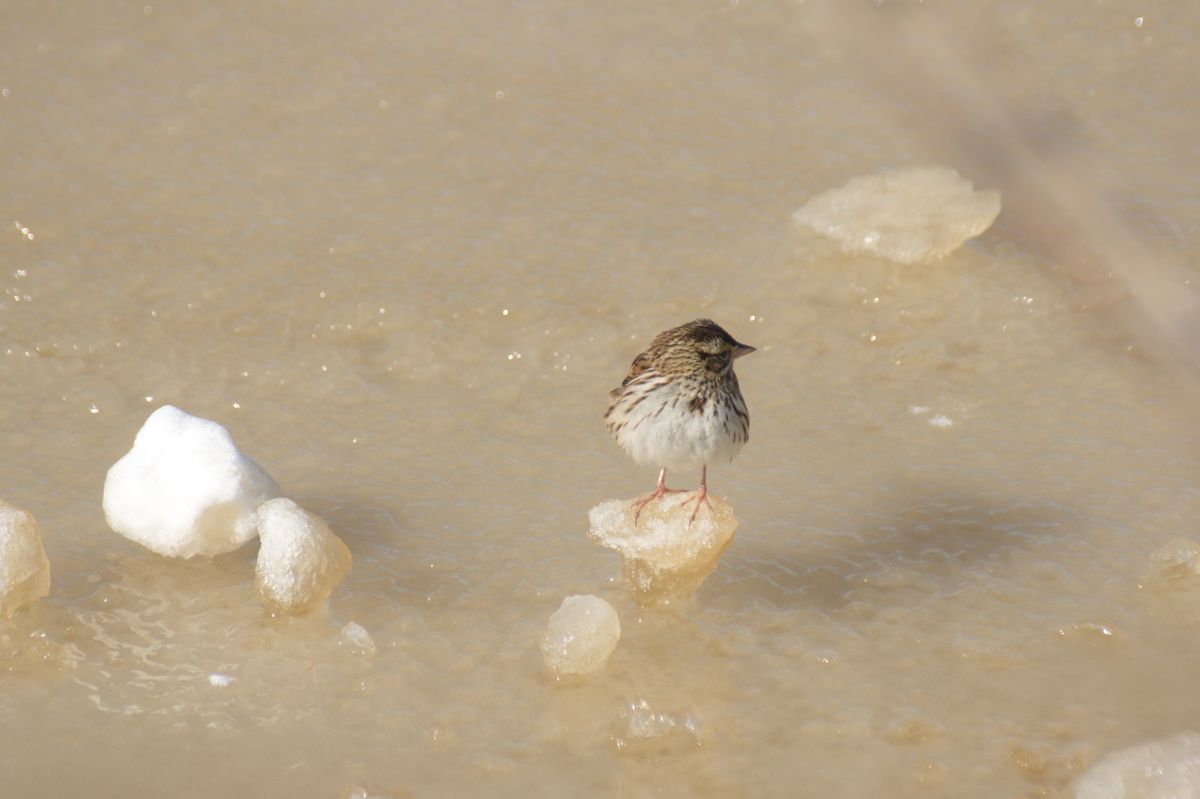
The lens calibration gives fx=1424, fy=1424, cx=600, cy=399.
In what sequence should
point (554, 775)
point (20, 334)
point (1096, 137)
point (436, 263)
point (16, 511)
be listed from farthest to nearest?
point (1096, 137) → point (436, 263) → point (20, 334) → point (16, 511) → point (554, 775)

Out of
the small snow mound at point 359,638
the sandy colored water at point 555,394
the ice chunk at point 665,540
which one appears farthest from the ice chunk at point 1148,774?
the small snow mound at point 359,638

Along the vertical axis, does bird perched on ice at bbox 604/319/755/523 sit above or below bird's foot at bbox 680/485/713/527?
above

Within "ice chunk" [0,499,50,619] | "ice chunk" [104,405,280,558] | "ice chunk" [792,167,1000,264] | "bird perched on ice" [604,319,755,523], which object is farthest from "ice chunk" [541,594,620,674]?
"ice chunk" [792,167,1000,264]

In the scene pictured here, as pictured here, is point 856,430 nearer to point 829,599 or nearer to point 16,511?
point 829,599

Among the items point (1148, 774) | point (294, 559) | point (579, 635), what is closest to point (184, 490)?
point (294, 559)

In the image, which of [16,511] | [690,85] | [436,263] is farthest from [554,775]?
[690,85]

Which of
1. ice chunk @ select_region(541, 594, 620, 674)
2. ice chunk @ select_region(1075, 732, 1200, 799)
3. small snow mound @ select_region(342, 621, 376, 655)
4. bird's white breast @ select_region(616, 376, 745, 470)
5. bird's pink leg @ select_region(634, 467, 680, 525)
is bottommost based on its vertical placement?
ice chunk @ select_region(1075, 732, 1200, 799)

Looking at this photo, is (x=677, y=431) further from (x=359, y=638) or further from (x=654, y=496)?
(x=359, y=638)

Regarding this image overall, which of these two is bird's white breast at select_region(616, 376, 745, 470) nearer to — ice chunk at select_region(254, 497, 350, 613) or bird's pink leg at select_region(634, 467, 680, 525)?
bird's pink leg at select_region(634, 467, 680, 525)
